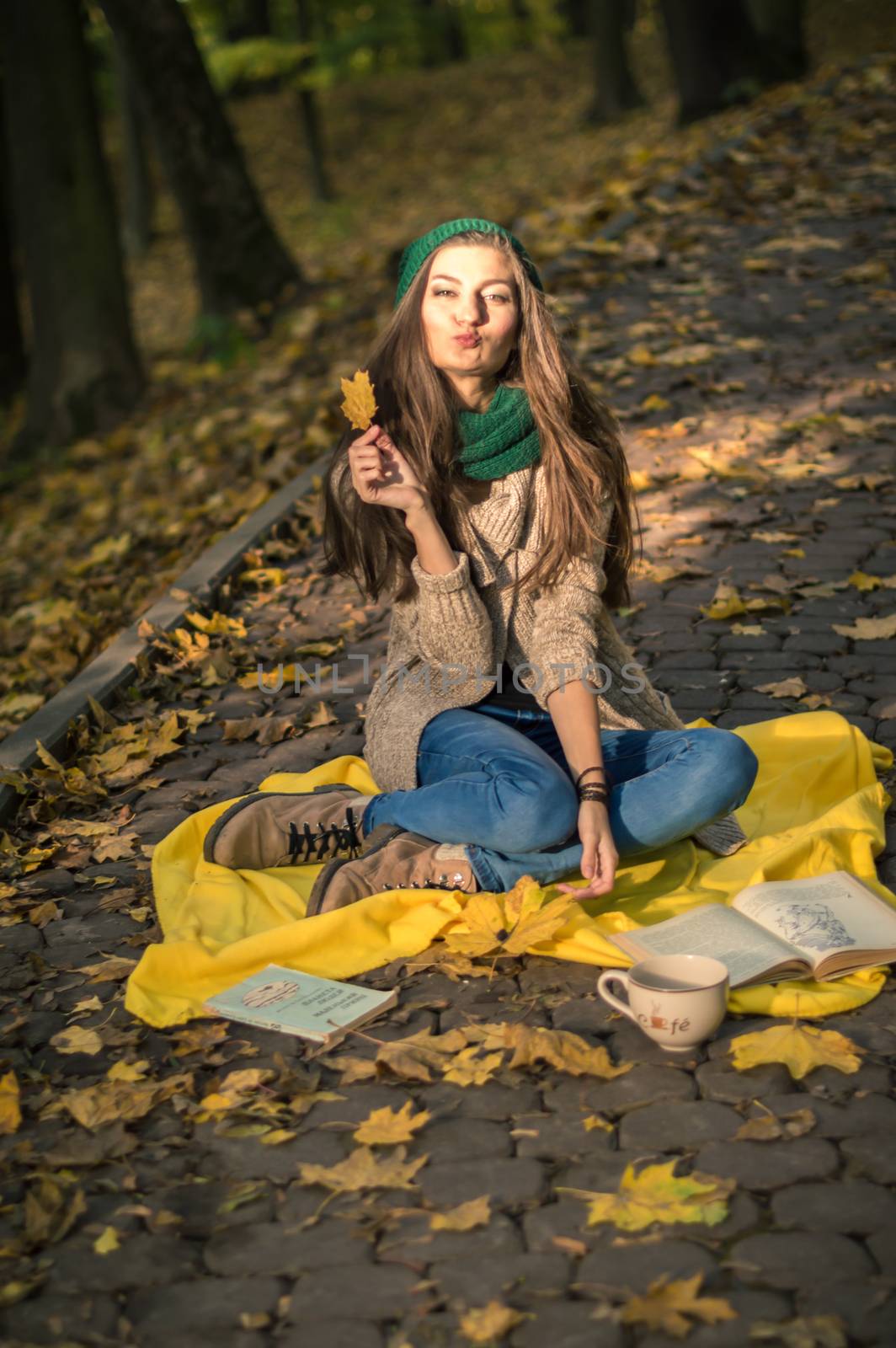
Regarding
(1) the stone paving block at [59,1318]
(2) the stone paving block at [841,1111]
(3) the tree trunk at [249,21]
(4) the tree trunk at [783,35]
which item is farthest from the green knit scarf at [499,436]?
(3) the tree trunk at [249,21]

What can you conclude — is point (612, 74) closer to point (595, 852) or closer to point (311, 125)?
point (311, 125)

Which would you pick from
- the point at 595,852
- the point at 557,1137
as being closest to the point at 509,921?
the point at 595,852

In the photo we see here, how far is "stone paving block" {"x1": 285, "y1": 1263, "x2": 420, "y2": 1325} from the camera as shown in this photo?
2.17m

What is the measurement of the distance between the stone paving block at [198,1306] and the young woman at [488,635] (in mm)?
1183

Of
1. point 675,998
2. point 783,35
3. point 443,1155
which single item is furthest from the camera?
point 783,35

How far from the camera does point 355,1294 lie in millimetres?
2209

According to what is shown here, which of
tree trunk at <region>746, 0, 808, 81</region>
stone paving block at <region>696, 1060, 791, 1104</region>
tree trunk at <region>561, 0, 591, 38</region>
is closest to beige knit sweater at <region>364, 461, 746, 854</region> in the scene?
stone paving block at <region>696, 1060, 791, 1104</region>

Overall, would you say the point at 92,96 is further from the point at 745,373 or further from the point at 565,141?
the point at 565,141

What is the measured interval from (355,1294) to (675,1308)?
0.51 m

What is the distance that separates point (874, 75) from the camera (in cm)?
1418

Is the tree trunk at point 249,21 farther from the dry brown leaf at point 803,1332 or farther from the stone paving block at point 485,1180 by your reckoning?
the dry brown leaf at point 803,1332

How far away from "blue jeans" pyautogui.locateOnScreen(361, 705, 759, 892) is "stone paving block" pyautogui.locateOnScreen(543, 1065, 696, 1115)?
2.31 feet

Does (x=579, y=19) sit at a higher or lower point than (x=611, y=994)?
higher

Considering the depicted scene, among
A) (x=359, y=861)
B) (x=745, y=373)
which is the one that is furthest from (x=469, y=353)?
(x=745, y=373)
